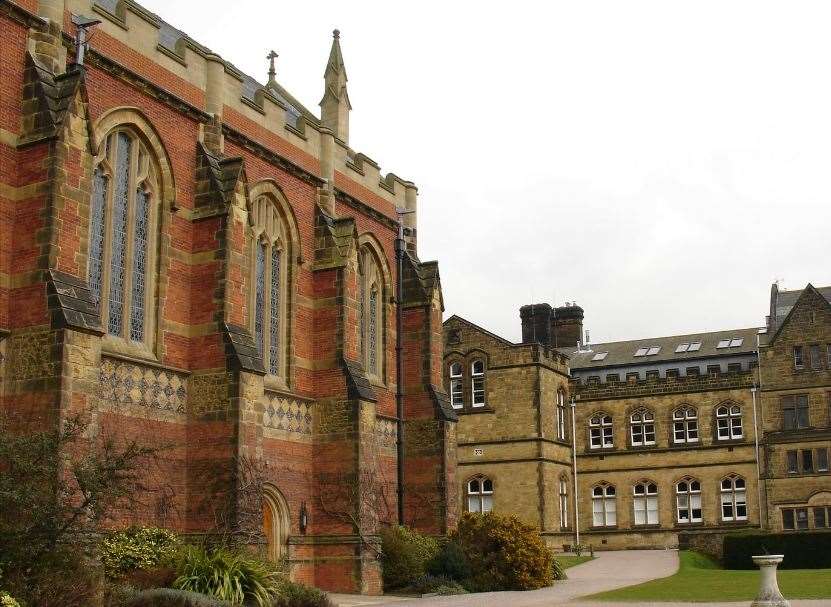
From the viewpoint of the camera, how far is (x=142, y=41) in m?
23.0

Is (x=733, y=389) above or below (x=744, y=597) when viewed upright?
above

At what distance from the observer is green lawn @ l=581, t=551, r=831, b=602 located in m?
23.5

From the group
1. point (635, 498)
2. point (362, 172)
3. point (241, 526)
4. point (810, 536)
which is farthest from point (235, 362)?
point (635, 498)

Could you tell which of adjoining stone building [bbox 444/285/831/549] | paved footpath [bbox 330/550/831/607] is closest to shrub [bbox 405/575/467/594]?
paved footpath [bbox 330/550/831/607]

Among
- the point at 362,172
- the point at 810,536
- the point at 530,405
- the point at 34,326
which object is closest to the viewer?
the point at 34,326

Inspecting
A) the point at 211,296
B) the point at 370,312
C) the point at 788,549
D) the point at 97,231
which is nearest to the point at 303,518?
the point at 211,296

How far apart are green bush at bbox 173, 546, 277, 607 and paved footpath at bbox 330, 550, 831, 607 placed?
2.45 metres

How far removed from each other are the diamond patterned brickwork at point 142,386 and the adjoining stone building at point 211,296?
6 centimetres

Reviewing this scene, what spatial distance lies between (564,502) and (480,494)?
17.3 ft

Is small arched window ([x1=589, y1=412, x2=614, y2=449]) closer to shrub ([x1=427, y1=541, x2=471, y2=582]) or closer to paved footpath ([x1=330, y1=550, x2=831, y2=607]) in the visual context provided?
paved footpath ([x1=330, y1=550, x2=831, y2=607])

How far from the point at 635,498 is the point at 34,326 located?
127 ft

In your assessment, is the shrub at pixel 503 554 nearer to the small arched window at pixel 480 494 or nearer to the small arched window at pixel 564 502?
the small arched window at pixel 480 494

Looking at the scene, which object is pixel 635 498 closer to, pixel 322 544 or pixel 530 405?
pixel 530 405

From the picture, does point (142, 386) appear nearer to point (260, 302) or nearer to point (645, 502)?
point (260, 302)
